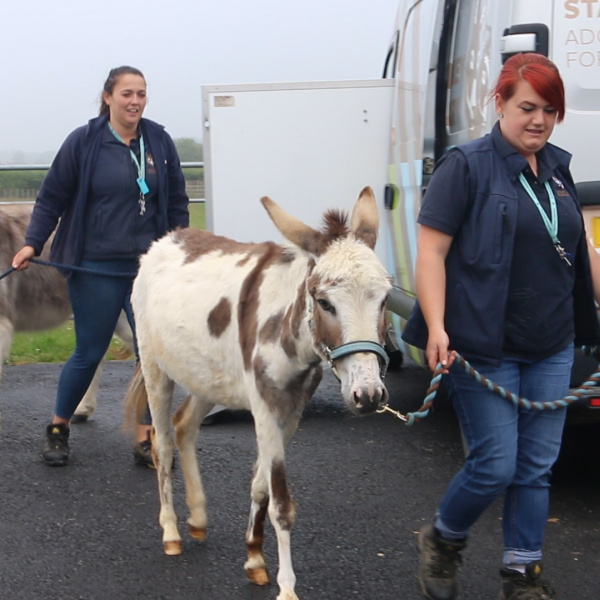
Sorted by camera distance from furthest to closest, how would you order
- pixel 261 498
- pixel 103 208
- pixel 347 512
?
pixel 103 208
pixel 347 512
pixel 261 498

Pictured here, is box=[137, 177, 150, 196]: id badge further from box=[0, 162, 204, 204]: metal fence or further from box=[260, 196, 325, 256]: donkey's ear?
box=[0, 162, 204, 204]: metal fence

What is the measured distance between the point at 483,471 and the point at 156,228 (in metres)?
2.96

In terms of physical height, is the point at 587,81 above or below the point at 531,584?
above

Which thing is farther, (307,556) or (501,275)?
(307,556)

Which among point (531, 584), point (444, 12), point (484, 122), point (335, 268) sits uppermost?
point (444, 12)

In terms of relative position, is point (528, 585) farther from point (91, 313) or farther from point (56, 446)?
point (56, 446)

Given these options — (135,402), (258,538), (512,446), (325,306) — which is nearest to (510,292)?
(512,446)

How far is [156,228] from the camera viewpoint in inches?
244

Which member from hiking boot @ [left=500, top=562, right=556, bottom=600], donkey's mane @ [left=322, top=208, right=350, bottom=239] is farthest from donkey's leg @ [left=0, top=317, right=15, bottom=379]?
hiking boot @ [left=500, top=562, right=556, bottom=600]

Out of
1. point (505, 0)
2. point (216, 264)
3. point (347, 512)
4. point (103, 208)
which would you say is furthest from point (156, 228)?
point (505, 0)

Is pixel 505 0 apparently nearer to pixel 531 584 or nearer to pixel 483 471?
pixel 483 471

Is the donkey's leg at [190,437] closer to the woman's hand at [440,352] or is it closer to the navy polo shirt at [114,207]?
the navy polo shirt at [114,207]

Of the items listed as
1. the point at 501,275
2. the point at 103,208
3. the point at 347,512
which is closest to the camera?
the point at 501,275

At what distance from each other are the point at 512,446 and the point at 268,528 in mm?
1871
